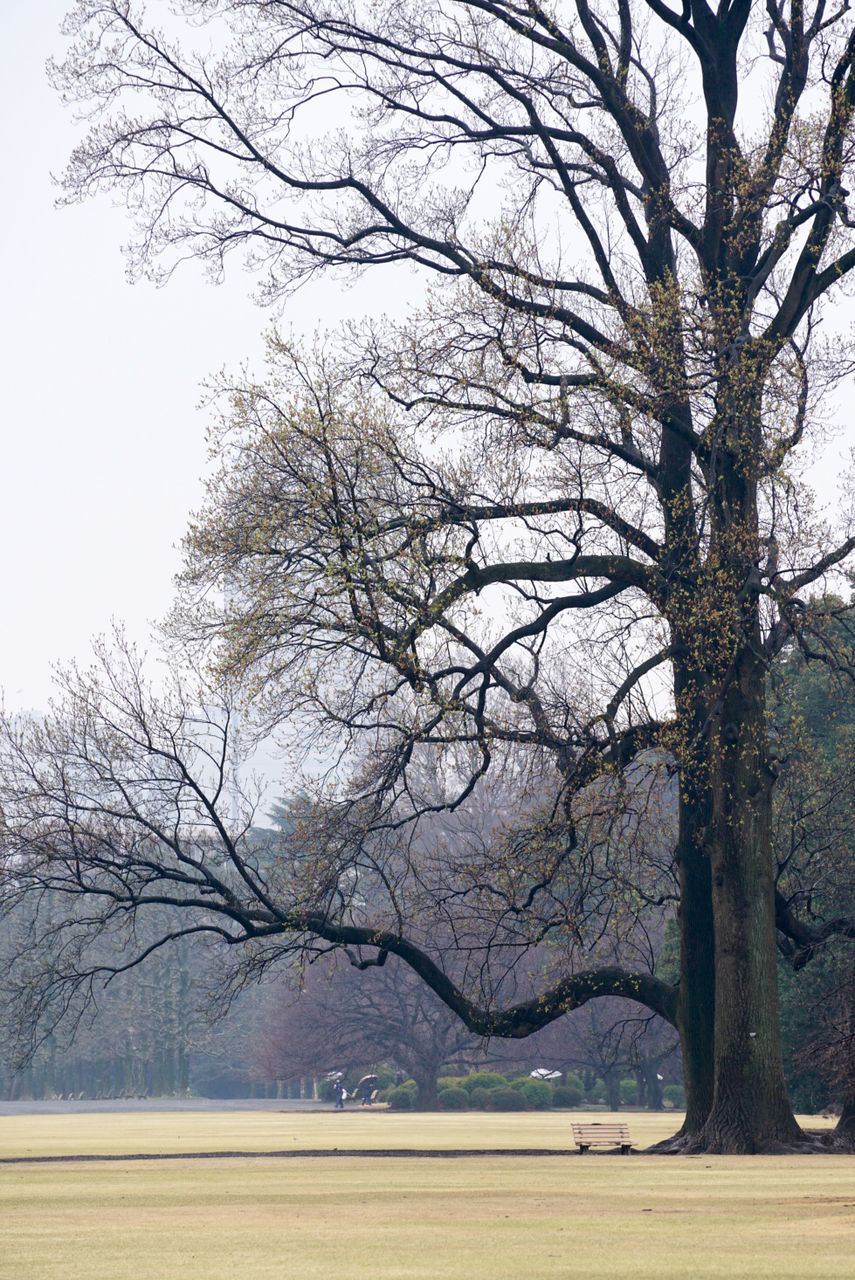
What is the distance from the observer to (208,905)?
26.3 metres

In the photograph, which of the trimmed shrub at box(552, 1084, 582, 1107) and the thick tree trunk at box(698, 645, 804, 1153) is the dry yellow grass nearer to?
the thick tree trunk at box(698, 645, 804, 1153)

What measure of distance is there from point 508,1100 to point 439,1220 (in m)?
55.5

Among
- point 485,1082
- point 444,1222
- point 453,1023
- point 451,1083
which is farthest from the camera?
point 451,1083

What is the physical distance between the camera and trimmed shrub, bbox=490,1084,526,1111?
66.5 m

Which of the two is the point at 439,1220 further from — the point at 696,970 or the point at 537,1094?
the point at 537,1094

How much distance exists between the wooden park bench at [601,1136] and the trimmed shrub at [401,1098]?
45.0m

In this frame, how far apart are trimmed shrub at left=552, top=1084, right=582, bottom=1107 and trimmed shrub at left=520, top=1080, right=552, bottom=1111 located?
2078 mm

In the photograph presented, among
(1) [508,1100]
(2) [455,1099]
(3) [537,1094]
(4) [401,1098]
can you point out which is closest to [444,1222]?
(1) [508,1100]

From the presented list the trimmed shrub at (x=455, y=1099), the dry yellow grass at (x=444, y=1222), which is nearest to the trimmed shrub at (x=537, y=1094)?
the trimmed shrub at (x=455, y=1099)

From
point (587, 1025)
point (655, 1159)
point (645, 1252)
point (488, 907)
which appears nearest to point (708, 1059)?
point (655, 1159)

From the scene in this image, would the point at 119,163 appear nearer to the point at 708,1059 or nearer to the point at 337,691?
the point at 337,691

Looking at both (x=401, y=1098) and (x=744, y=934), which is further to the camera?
(x=401, y=1098)

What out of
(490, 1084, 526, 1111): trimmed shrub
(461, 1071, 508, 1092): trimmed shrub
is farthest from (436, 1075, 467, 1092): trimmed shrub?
(490, 1084, 526, 1111): trimmed shrub

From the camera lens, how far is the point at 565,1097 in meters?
70.6
